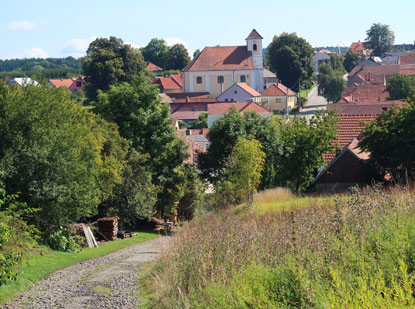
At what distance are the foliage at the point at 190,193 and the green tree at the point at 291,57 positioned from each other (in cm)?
7500

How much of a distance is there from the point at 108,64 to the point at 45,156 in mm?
60616

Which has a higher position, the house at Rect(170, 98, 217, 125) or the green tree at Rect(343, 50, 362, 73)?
the green tree at Rect(343, 50, 362, 73)

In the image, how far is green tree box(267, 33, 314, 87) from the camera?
4230 inches

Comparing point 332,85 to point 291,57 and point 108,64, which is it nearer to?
point 291,57

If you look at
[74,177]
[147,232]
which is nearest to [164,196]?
[147,232]

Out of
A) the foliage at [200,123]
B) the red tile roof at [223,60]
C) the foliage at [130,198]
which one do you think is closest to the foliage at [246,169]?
the foliage at [130,198]

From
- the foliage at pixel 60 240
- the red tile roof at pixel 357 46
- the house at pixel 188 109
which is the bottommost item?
the foliage at pixel 60 240

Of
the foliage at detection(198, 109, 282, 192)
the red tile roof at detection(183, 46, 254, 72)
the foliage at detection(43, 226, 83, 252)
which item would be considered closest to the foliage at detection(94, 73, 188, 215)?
the foliage at detection(198, 109, 282, 192)

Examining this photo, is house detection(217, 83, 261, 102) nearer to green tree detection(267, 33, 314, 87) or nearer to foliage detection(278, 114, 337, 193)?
green tree detection(267, 33, 314, 87)

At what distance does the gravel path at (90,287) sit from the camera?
1262 cm

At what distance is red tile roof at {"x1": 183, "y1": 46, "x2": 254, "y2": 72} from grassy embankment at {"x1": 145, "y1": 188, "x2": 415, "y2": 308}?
303ft

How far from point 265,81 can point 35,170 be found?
98.0m

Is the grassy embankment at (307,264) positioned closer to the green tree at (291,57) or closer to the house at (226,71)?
the house at (226,71)

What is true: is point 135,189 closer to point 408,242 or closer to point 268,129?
point 268,129
